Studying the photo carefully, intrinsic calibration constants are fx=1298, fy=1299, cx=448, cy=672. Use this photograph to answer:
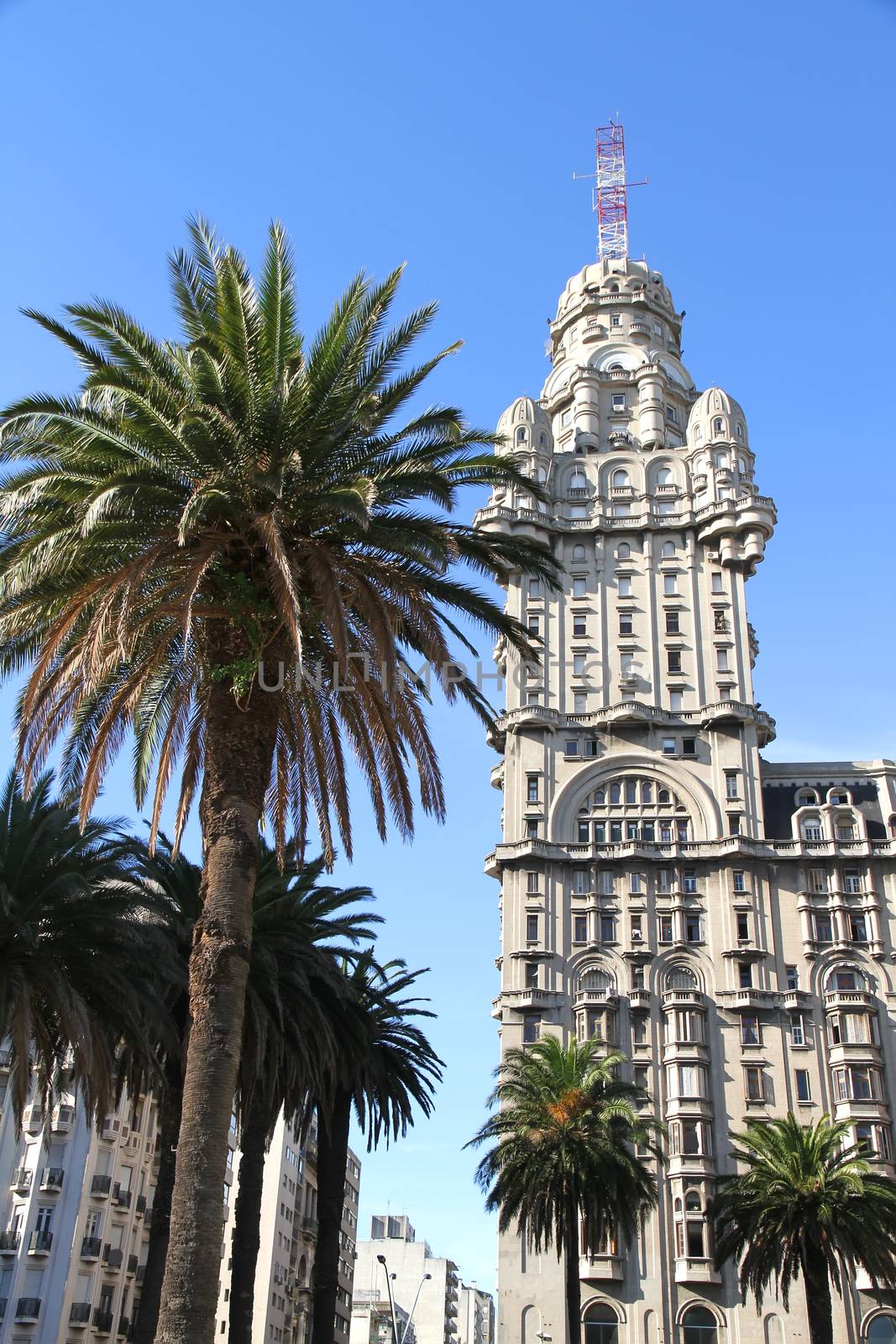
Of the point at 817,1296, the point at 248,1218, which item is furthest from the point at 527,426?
the point at 248,1218

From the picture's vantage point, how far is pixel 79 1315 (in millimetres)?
58750

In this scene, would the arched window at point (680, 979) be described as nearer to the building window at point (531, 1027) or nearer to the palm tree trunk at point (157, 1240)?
the building window at point (531, 1027)

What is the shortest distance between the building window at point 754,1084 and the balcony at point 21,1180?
36.1 metres

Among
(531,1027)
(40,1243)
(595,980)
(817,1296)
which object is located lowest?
(817,1296)

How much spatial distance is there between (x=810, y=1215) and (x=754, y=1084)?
23508mm

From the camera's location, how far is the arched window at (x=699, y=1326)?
209 ft

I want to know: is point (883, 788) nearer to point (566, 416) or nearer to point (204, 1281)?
point (566, 416)

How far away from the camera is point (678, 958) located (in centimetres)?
7262

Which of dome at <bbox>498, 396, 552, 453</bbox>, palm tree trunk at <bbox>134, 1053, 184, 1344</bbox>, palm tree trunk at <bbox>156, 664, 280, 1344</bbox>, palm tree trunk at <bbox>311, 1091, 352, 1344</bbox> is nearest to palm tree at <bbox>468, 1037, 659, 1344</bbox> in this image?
palm tree trunk at <bbox>311, 1091, 352, 1344</bbox>

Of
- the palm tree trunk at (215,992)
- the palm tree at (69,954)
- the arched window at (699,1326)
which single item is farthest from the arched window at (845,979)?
the palm tree trunk at (215,992)

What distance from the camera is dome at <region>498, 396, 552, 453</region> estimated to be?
88312 millimetres

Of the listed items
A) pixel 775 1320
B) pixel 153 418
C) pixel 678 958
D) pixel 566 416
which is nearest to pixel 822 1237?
pixel 775 1320

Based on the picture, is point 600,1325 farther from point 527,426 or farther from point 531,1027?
point 527,426

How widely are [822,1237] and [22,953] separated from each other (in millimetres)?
30620
